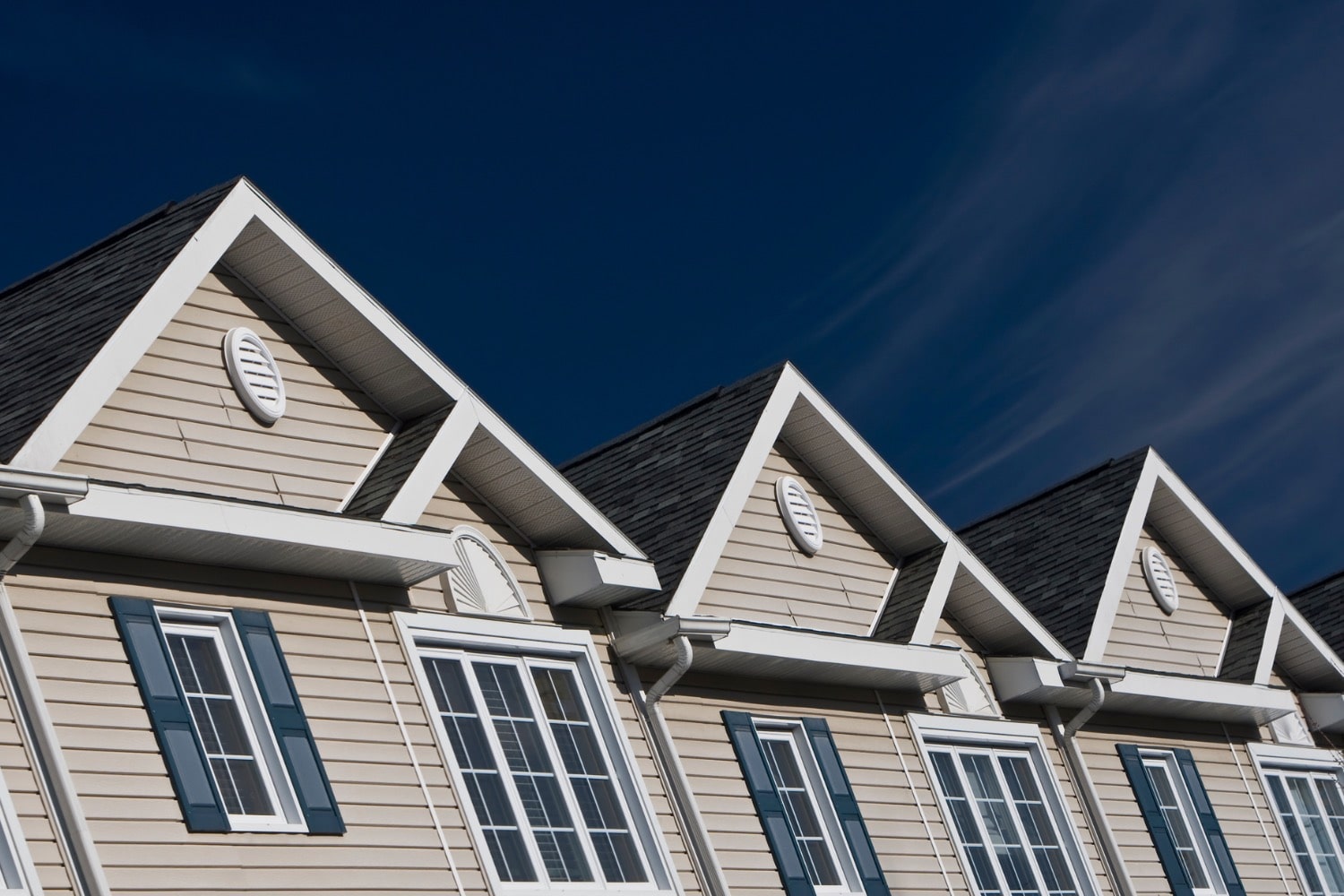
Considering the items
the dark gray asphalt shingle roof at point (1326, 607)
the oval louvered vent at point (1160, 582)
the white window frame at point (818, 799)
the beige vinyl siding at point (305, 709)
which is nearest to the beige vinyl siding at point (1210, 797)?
the oval louvered vent at point (1160, 582)

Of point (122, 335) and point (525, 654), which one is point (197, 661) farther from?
point (525, 654)

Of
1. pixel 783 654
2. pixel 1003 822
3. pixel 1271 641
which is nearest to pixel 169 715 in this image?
pixel 783 654

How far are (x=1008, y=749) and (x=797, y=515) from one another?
3472 mm

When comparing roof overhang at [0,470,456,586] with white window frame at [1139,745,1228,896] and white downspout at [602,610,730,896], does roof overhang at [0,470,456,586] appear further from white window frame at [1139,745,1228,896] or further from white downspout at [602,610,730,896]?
white window frame at [1139,745,1228,896]

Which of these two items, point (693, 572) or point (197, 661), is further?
point (693, 572)

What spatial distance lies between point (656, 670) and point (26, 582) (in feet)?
18.4

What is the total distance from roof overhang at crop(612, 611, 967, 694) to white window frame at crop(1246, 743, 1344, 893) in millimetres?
6406

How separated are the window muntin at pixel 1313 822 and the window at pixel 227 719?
14.1 metres

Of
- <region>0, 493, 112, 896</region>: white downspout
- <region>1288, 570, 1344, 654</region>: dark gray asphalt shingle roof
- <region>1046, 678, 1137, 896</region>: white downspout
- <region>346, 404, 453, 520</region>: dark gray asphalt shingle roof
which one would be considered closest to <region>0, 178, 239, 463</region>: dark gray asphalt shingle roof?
<region>0, 493, 112, 896</region>: white downspout

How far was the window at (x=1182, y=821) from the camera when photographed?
777 inches

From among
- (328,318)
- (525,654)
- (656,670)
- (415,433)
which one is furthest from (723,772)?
(328,318)

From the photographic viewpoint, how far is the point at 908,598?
18.0 meters

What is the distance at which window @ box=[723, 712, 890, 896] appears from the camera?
596 inches

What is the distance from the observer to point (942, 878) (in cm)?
1662
